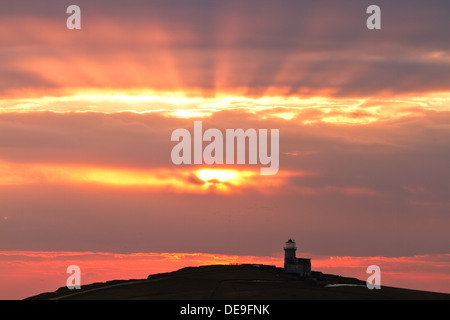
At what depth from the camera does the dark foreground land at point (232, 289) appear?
12125cm

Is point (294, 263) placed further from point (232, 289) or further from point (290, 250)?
point (232, 289)

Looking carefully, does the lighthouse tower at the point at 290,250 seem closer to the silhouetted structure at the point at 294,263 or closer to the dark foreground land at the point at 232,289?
the silhouetted structure at the point at 294,263

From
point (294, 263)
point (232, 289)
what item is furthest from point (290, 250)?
point (232, 289)

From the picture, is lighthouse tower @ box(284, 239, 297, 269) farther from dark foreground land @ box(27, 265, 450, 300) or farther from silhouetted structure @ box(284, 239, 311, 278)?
dark foreground land @ box(27, 265, 450, 300)

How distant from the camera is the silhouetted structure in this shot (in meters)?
151

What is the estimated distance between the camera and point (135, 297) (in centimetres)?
12119

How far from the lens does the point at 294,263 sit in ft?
501

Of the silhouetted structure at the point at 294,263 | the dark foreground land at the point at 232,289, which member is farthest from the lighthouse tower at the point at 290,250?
the dark foreground land at the point at 232,289

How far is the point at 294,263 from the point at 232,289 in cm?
2896

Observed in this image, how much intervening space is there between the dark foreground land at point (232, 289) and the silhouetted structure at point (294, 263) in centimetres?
203
